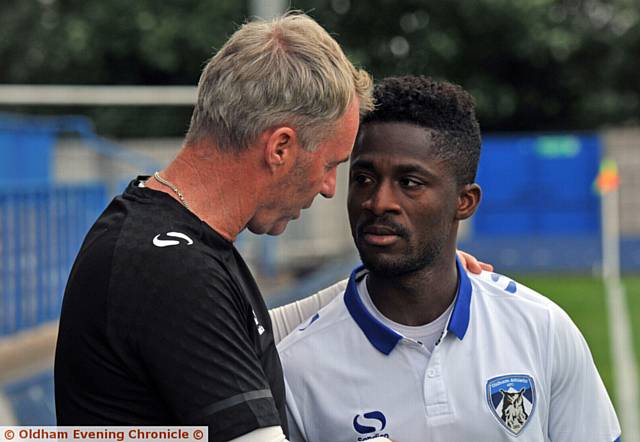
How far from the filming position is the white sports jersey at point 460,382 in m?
2.27

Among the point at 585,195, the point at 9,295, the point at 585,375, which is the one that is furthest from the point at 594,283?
the point at 585,375

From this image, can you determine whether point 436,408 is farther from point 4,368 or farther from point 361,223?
point 4,368

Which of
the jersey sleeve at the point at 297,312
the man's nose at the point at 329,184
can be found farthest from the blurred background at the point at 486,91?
the man's nose at the point at 329,184

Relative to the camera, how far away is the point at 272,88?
6.16 feet

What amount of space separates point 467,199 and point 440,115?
209 millimetres

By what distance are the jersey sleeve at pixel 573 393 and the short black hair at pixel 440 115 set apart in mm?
434

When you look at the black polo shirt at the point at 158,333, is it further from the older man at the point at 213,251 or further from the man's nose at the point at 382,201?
the man's nose at the point at 382,201

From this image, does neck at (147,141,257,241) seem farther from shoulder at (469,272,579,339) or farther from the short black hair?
shoulder at (469,272,579,339)

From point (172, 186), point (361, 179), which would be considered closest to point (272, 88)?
point (172, 186)

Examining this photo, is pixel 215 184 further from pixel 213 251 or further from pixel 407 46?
pixel 407 46

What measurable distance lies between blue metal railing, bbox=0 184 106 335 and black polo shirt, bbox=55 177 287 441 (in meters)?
6.21

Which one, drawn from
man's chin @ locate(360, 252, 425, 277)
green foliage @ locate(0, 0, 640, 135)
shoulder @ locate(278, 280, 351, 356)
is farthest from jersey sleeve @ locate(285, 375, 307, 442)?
green foliage @ locate(0, 0, 640, 135)

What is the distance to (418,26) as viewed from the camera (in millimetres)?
20828

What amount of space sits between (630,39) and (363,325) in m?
20.2
